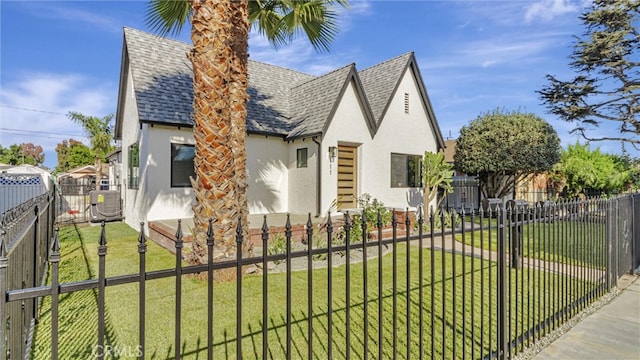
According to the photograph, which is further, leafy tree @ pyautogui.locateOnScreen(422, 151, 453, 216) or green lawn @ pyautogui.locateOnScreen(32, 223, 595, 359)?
leafy tree @ pyautogui.locateOnScreen(422, 151, 453, 216)

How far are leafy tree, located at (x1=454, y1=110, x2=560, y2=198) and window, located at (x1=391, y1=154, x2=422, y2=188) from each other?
4.51m

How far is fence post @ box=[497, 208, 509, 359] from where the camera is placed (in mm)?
3580

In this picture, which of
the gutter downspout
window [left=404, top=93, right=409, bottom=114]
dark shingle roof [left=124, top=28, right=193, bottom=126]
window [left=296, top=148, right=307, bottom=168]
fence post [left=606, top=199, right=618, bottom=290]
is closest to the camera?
fence post [left=606, top=199, right=618, bottom=290]

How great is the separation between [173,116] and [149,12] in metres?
3.31

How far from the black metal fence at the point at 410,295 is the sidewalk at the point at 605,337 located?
199 millimetres

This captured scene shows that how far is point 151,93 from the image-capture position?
11.7 meters

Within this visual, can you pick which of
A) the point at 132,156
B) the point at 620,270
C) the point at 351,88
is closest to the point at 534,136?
the point at 351,88

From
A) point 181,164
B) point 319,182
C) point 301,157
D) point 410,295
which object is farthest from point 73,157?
point 410,295

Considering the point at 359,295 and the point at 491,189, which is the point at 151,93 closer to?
the point at 359,295

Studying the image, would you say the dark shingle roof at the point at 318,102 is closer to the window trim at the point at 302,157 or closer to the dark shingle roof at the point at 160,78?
the window trim at the point at 302,157

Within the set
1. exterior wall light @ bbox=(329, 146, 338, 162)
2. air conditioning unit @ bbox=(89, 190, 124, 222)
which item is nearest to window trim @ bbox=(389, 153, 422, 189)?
exterior wall light @ bbox=(329, 146, 338, 162)

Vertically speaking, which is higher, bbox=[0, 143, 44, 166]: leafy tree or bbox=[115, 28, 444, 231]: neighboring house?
bbox=[0, 143, 44, 166]: leafy tree

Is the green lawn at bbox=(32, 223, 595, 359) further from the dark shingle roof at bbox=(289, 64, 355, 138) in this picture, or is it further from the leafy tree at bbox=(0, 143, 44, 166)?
the leafy tree at bbox=(0, 143, 44, 166)

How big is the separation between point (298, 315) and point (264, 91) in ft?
42.1
